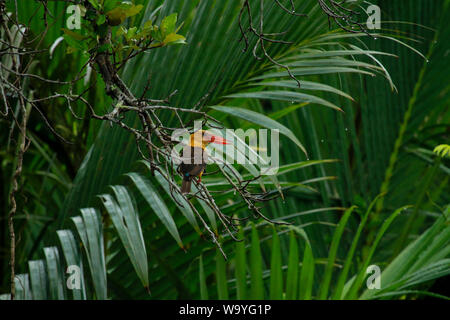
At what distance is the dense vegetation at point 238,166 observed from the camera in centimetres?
115

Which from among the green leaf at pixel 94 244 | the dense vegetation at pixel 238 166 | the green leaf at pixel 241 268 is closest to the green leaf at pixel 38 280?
the dense vegetation at pixel 238 166

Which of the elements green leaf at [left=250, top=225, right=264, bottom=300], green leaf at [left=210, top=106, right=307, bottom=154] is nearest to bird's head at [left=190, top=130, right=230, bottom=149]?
green leaf at [left=210, top=106, right=307, bottom=154]

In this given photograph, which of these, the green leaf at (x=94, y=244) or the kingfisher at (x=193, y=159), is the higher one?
the kingfisher at (x=193, y=159)

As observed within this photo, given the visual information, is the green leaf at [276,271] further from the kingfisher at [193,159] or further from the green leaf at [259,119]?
the kingfisher at [193,159]

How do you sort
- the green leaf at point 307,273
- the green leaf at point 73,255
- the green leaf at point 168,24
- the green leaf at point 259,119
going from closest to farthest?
the green leaf at point 168,24 < the green leaf at point 259,119 < the green leaf at point 73,255 < the green leaf at point 307,273

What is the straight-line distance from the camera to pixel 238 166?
1305 mm

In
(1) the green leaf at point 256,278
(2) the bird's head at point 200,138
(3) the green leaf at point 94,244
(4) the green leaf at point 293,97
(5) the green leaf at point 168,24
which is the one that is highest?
(5) the green leaf at point 168,24

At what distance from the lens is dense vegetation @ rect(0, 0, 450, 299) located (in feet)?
3.77

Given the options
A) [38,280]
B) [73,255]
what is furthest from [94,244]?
[38,280]

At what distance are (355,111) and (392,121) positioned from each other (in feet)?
0.53

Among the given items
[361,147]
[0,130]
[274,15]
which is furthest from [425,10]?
[0,130]

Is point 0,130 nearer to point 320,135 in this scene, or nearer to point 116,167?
point 116,167

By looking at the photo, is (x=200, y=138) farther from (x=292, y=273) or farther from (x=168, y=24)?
(x=292, y=273)
